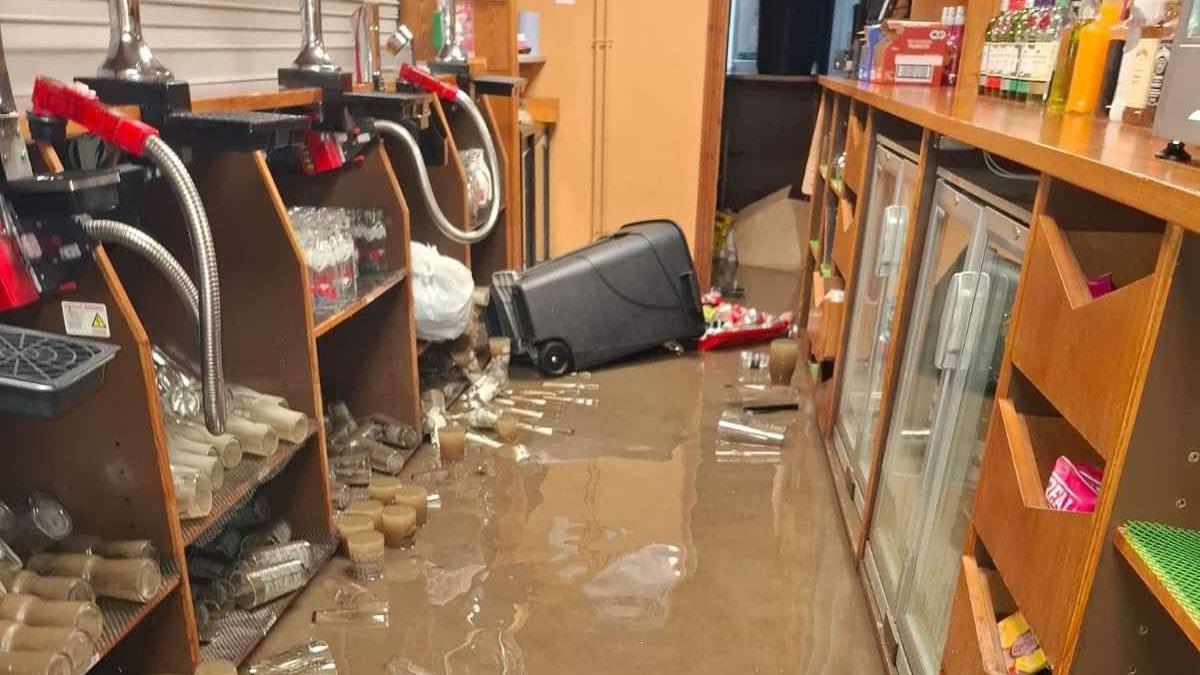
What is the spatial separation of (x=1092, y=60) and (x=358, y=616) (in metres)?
1.92

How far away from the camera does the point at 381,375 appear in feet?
8.29

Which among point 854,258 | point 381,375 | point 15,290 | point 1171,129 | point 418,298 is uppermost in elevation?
point 1171,129

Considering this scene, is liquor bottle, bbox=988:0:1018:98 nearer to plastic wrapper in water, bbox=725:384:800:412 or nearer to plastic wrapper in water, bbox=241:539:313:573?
plastic wrapper in water, bbox=725:384:800:412

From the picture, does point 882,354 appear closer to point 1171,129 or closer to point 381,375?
point 1171,129

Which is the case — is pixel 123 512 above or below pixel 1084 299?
below

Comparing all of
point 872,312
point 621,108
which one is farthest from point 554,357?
point 621,108

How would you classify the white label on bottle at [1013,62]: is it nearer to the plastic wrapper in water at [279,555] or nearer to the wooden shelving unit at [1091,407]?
the wooden shelving unit at [1091,407]

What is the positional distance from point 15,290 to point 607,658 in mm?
1217

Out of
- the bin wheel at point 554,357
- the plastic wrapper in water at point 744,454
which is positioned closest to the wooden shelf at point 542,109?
the bin wheel at point 554,357

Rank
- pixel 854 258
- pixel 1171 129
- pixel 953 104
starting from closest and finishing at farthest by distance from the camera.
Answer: pixel 1171 129
pixel 953 104
pixel 854 258

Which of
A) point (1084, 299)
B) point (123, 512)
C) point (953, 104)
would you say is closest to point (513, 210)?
point (953, 104)

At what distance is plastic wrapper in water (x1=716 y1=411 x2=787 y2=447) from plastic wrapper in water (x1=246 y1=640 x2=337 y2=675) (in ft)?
4.70

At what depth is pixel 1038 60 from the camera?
2010 mm

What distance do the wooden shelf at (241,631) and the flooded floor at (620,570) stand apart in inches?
1.4
